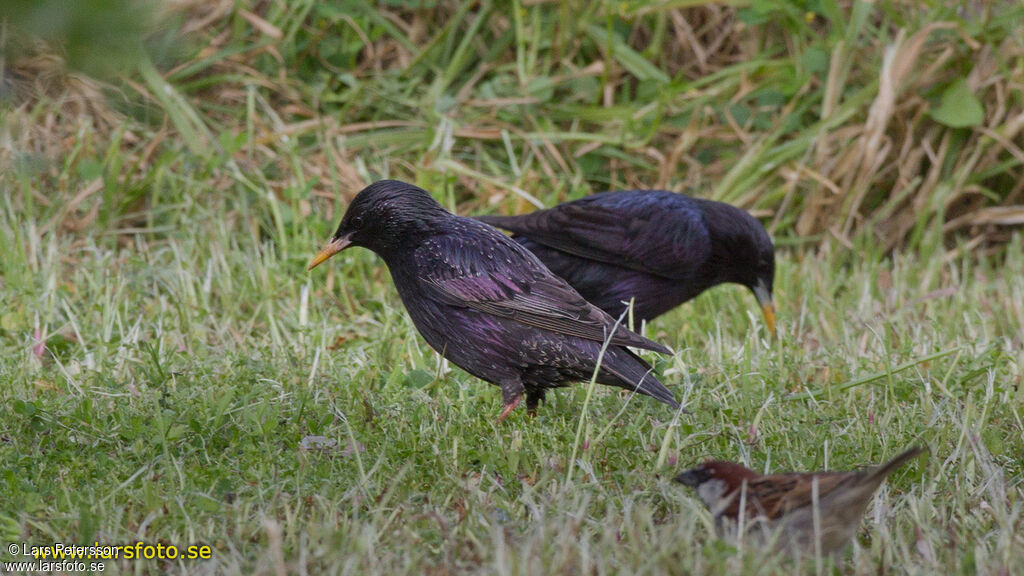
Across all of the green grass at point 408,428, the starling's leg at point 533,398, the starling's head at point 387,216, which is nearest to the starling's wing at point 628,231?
the green grass at point 408,428

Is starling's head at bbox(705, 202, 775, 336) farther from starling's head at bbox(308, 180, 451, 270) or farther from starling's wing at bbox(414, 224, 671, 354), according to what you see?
starling's head at bbox(308, 180, 451, 270)

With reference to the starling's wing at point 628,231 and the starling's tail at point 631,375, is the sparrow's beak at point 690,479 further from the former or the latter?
the starling's wing at point 628,231

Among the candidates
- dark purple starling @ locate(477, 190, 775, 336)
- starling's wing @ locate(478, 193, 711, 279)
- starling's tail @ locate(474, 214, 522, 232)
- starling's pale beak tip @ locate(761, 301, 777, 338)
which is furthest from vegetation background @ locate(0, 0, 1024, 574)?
starling's tail @ locate(474, 214, 522, 232)

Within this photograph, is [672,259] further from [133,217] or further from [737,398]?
[133,217]

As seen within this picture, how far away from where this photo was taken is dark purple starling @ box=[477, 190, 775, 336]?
17.8 ft

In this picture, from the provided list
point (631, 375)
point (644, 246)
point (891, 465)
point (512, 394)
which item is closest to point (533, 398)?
point (512, 394)

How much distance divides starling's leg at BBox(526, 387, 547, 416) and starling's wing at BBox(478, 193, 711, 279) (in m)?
1.18

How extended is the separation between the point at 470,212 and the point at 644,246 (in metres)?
1.71

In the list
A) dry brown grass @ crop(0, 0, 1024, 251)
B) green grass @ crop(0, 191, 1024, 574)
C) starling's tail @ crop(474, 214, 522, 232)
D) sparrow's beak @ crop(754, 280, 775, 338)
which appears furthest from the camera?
dry brown grass @ crop(0, 0, 1024, 251)

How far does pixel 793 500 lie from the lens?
294cm

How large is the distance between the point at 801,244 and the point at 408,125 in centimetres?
249

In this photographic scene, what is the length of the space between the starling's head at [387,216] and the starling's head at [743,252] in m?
1.58

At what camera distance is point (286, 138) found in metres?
7.00

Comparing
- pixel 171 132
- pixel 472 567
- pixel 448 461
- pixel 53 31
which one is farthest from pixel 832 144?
pixel 53 31
